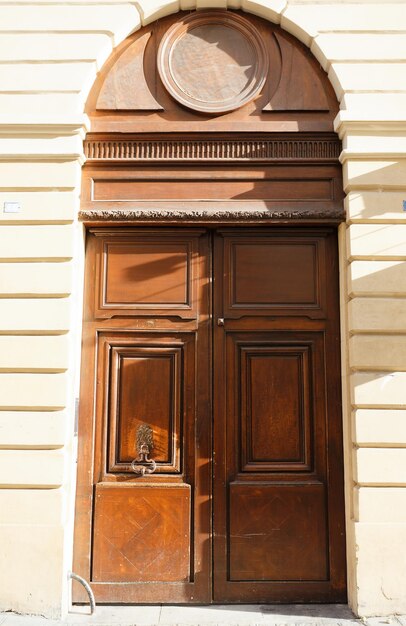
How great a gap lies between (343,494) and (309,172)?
3087mm

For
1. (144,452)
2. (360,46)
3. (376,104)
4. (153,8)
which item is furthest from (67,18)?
(144,452)

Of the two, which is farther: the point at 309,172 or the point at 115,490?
the point at 309,172

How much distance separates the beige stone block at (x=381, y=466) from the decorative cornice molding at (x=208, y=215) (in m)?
2.18

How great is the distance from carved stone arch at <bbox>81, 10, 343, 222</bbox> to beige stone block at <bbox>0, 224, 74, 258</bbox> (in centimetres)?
33

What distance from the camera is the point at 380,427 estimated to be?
520 centimetres

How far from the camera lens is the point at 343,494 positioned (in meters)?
5.42

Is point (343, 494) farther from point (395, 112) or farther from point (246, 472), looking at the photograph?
point (395, 112)

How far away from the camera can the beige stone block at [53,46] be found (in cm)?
573

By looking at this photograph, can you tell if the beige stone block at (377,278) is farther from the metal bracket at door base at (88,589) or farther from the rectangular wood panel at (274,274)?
the metal bracket at door base at (88,589)

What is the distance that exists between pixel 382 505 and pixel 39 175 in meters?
4.34

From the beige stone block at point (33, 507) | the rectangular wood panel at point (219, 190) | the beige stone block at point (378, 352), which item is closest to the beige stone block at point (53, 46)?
the rectangular wood panel at point (219, 190)

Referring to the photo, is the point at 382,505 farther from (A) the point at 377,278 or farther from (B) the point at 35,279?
(B) the point at 35,279

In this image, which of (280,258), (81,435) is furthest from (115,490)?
(280,258)

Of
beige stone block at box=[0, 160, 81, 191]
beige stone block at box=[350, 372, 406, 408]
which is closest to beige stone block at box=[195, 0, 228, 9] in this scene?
beige stone block at box=[0, 160, 81, 191]
